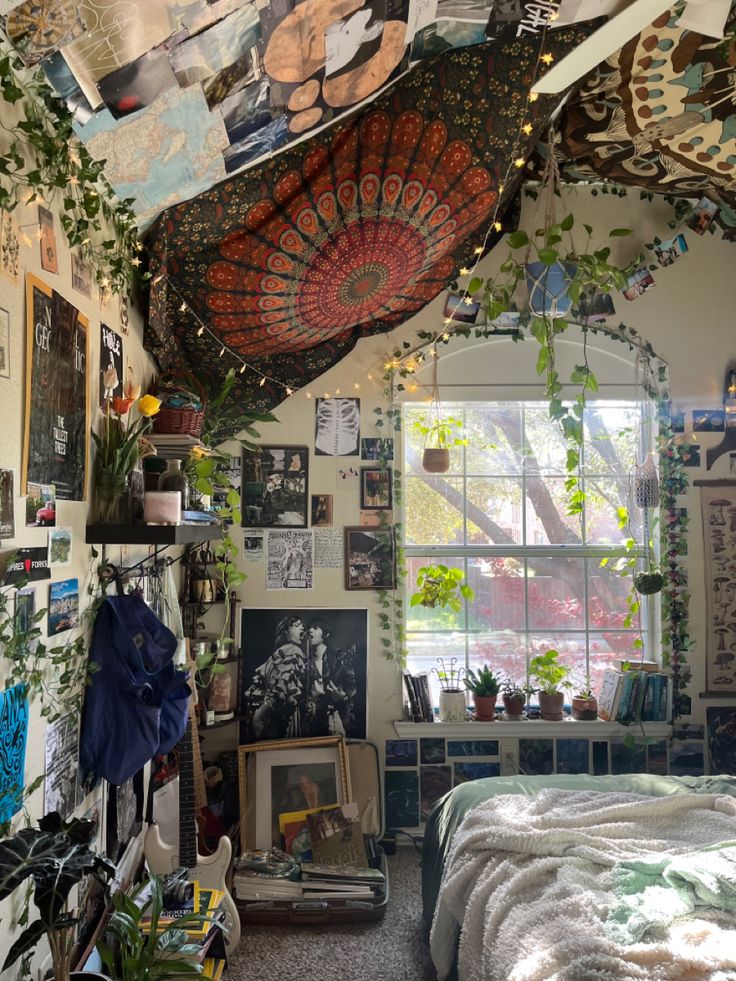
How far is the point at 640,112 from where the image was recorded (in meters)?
3.10

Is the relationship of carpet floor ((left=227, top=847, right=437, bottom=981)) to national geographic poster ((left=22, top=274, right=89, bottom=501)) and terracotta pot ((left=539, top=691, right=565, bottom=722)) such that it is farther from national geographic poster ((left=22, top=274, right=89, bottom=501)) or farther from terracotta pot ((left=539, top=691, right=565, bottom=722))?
national geographic poster ((left=22, top=274, right=89, bottom=501))

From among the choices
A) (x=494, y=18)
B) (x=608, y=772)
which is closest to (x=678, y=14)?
(x=494, y=18)

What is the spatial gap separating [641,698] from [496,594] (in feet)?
2.93

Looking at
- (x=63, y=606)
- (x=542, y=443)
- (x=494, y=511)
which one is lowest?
(x=63, y=606)

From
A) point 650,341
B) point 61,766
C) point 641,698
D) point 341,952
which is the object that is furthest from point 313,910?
point 650,341

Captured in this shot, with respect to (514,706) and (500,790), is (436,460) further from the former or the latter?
(500,790)

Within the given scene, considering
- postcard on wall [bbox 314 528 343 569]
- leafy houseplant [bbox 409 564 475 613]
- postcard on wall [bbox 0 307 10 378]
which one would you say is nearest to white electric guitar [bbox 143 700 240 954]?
postcard on wall [bbox 314 528 343 569]

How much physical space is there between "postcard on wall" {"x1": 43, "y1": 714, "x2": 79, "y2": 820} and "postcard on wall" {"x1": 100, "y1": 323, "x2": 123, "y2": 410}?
887 millimetres

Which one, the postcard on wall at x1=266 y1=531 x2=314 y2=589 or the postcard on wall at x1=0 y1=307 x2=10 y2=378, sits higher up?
the postcard on wall at x1=0 y1=307 x2=10 y2=378

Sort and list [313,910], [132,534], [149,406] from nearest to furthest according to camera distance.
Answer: [132,534], [149,406], [313,910]

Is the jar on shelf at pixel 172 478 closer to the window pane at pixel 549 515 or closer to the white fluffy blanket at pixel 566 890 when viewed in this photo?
the white fluffy blanket at pixel 566 890

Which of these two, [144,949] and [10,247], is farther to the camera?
[144,949]

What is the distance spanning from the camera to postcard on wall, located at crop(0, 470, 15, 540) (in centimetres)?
160

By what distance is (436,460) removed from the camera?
4156 millimetres
